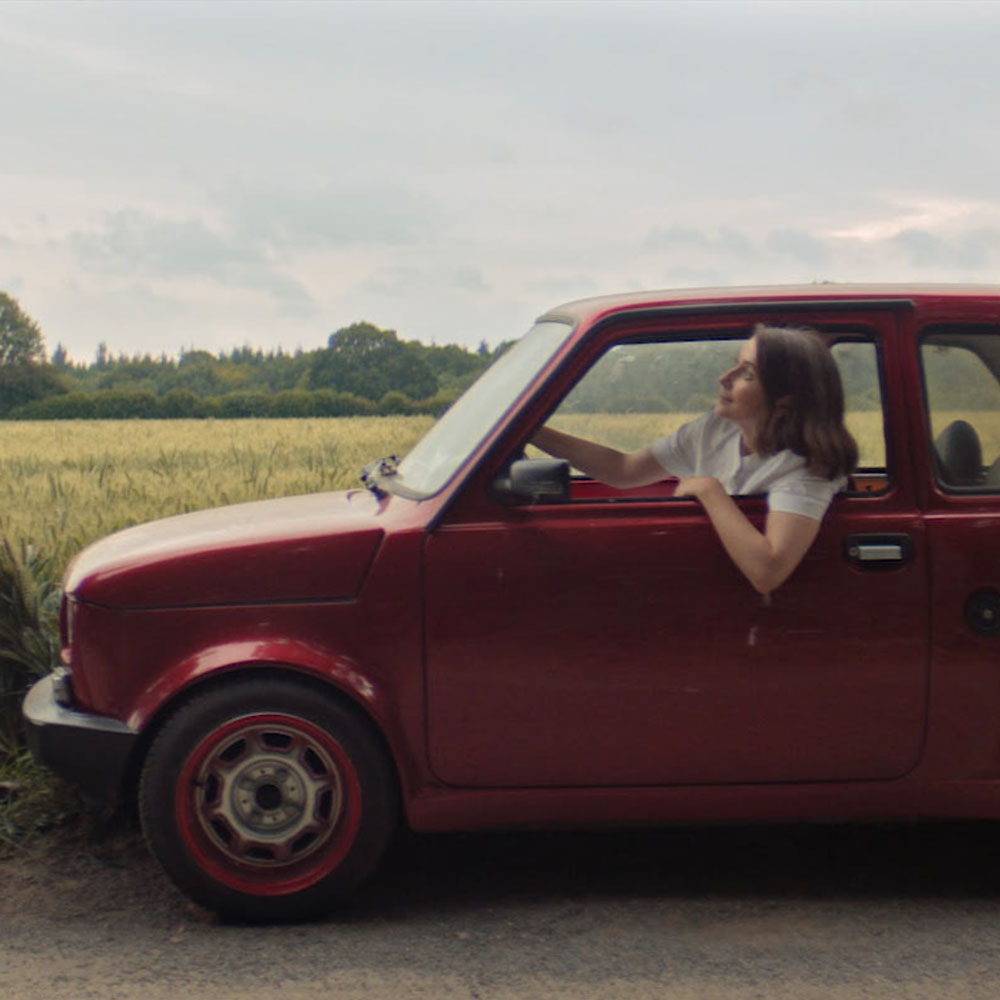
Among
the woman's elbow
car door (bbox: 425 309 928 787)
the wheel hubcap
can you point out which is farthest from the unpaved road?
the woman's elbow

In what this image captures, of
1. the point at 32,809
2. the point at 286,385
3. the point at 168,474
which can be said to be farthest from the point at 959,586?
the point at 286,385

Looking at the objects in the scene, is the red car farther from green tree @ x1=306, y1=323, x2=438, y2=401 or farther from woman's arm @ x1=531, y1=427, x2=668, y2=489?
green tree @ x1=306, y1=323, x2=438, y2=401

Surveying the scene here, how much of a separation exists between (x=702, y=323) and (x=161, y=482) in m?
5.89

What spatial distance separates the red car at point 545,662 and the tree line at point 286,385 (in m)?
1.06

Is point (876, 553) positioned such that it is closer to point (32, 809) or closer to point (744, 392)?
point (744, 392)

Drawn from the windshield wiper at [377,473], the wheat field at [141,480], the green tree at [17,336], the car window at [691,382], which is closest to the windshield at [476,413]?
the windshield wiper at [377,473]

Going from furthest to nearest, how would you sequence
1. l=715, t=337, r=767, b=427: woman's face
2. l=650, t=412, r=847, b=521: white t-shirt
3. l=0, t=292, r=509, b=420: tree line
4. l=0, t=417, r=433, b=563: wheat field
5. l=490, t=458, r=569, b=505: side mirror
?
l=0, t=292, r=509, b=420: tree line → l=0, t=417, r=433, b=563: wheat field → l=715, t=337, r=767, b=427: woman's face → l=650, t=412, r=847, b=521: white t-shirt → l=490, t=458, r=569, b=505: side mirror

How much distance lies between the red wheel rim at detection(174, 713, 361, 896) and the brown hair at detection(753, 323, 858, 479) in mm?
1560

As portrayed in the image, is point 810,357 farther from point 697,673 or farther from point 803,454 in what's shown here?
point 697,673

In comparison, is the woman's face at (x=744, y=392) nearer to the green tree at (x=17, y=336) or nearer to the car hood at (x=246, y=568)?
the car hood at (x=246, y=568)

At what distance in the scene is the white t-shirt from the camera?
467cm

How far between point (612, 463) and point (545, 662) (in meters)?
0.91

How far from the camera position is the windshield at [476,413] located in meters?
4.85

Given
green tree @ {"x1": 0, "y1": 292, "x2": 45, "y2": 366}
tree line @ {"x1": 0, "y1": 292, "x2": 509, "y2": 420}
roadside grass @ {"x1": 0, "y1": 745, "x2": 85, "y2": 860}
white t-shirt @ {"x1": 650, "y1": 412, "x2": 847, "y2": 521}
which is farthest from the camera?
green tree @ {"x1": 0, "y1": 292, "x2": 45, "y2": 366}
